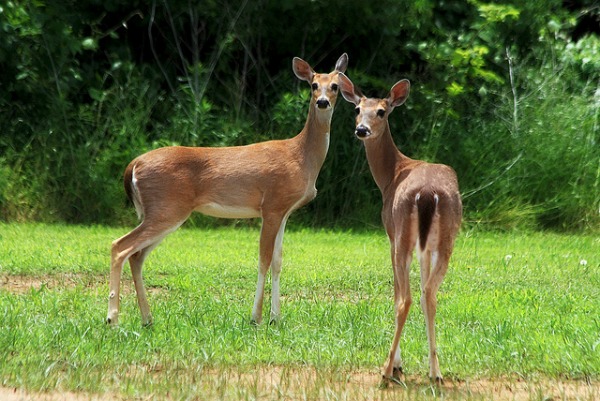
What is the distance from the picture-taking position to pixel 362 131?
269 inches

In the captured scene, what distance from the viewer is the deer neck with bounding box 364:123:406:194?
23.1ft

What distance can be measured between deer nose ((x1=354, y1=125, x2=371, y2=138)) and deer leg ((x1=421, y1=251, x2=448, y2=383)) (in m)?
1.25

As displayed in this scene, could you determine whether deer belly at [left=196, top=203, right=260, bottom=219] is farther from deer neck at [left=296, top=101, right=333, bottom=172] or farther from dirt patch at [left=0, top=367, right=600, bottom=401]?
dirt patch at [left=0, top=367, right=600, bottom=401]

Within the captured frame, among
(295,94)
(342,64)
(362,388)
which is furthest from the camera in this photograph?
(295,94)

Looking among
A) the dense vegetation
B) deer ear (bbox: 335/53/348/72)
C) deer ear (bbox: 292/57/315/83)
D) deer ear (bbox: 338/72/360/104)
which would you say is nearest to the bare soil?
deer ear (bbox: 338/72/360/104)

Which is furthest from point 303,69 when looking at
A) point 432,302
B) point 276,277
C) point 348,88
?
point 432,302

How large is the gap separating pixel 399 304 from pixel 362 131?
4.74 feet

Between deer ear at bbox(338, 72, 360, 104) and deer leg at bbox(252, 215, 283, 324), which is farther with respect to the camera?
deer leg at bbox(252, 215, 283, 324)

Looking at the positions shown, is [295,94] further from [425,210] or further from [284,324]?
[425,210]

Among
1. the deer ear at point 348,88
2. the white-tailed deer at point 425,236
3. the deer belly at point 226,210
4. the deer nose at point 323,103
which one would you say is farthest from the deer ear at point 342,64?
the white-tailed deer at point 425,236

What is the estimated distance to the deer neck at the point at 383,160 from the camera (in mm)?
7027

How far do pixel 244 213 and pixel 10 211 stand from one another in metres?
6.41

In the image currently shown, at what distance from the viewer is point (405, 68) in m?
15.5

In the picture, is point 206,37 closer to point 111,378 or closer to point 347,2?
point 347,2
